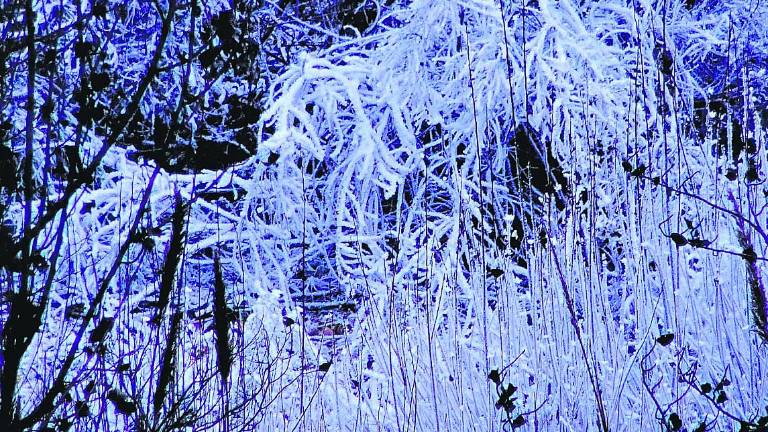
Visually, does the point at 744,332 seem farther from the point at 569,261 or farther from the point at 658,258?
the point at 569,261

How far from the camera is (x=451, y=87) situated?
5.20 metres

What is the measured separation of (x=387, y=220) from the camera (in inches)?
247

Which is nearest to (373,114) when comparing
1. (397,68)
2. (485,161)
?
(397,68)

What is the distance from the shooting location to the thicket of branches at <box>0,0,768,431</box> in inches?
95.4

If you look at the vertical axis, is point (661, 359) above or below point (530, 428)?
above

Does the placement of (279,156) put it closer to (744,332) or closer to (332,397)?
(332,397)

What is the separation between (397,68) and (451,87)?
37 cm

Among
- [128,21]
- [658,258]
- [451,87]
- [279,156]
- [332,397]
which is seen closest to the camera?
[658,258]

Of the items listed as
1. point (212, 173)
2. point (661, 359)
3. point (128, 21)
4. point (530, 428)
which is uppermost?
point (128, 21)

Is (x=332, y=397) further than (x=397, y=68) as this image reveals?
No

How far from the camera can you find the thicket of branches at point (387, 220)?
2424 millimetres

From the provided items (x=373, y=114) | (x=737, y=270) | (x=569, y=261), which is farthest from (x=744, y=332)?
(x=373, y=114)

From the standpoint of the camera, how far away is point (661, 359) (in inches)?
114

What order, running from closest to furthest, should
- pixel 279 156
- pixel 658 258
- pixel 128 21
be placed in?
pixel 658 258
pixel 279 156
pixel 128 21
